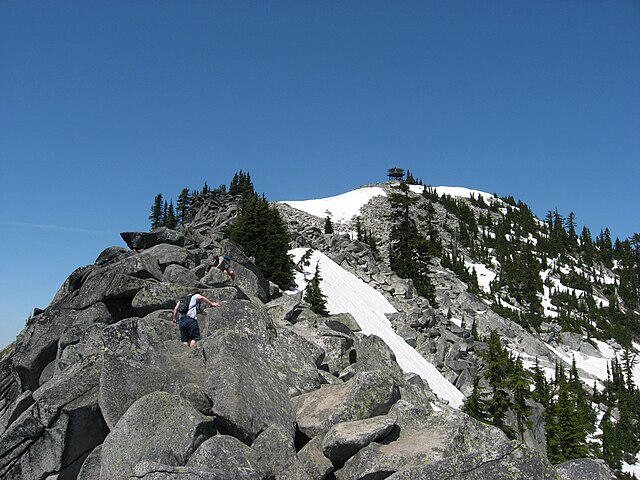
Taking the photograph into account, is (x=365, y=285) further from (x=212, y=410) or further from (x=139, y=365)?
(x=212, y=410)

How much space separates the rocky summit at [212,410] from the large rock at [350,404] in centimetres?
3

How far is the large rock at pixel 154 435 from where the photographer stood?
9.01 m

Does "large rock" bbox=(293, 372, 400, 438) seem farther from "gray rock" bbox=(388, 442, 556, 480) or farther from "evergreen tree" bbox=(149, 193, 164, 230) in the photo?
"evergreen tree" bbox=(149, 193, 164, 230)

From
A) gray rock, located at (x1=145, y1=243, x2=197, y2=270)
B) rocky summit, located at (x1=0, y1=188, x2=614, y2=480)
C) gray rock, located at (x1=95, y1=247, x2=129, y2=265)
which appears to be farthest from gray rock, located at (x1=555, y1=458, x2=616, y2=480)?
gray rock, located at (x1=95, y1=247, x2=129, y2=265)

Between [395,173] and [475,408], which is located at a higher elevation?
[395,173]

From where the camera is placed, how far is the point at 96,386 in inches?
458

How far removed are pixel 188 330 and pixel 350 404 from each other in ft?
18.0

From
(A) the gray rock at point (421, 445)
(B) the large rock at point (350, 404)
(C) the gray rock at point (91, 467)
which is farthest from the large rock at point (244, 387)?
(C) the gray rock at point (91, 467)

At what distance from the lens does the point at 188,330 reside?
1372cm

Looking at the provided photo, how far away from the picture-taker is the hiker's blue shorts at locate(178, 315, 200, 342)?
13.7m

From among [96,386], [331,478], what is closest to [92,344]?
[96,386]

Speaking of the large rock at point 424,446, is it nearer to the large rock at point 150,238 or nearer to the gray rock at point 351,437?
the gray rock at point 351,437

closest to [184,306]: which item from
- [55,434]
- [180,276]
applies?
[55,434]

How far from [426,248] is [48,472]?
52.7 m
